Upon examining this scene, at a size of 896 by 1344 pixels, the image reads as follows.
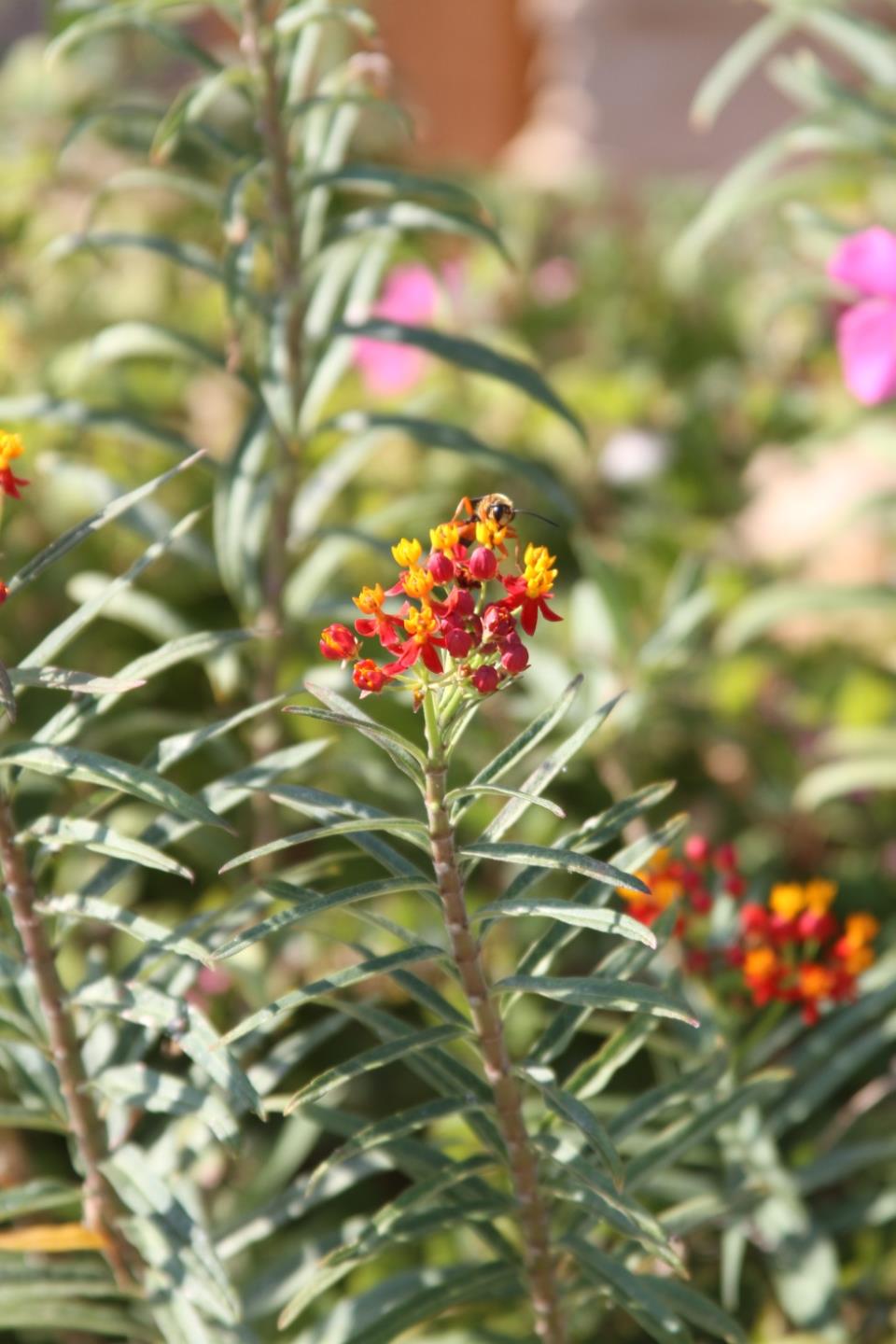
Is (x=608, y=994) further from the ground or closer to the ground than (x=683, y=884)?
closer to the ground

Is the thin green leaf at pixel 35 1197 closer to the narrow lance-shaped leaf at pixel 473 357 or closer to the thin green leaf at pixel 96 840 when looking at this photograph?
the thin green leaf at pixel 96 840

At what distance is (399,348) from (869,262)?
2.74 feet

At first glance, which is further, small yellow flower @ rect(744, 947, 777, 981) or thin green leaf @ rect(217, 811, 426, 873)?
small yellow flower @ rect(744, 947, 777, 981)

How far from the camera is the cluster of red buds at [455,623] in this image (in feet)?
2.15

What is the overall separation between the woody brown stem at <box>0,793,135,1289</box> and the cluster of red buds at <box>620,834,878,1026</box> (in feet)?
1.21

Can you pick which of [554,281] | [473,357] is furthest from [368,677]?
[554,281]

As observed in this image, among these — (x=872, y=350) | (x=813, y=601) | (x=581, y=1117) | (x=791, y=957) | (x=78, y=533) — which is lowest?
(x=581, y=1117)

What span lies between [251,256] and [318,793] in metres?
0.52

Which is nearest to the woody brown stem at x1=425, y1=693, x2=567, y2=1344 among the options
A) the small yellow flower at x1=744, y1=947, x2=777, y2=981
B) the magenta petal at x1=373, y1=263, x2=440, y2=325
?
the small yellow flower at x1=744, y1=947, x2=777, y2=981

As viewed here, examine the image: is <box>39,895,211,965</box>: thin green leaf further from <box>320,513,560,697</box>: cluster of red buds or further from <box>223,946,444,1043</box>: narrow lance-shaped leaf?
<box>320,513,560,697</box>: cluster of red buds

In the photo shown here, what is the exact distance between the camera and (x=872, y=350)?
Result: 57.2 inches

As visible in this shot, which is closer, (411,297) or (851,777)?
(851,777)

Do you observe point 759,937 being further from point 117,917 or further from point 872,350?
point 872,350

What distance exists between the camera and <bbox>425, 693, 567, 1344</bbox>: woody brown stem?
70cm
